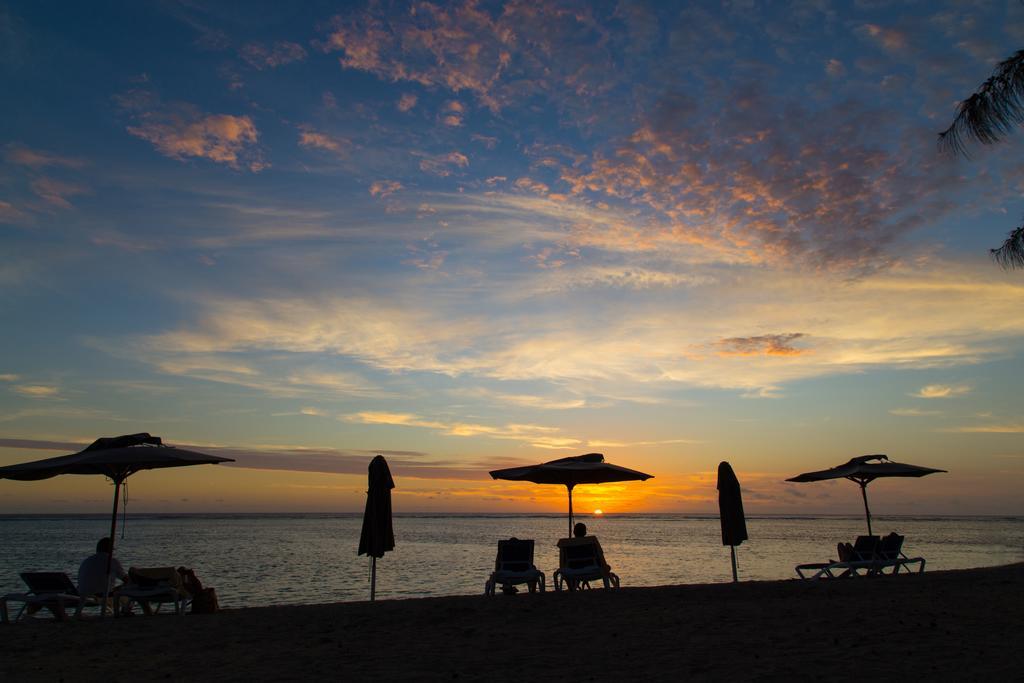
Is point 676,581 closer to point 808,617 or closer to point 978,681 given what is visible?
point 808,617

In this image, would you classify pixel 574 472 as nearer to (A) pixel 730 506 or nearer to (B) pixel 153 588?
(A) pixel 730 506

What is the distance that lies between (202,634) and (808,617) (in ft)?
23.7

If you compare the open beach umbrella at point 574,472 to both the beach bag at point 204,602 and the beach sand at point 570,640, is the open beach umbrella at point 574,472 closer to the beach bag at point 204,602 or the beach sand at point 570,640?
the beach sand at point 570,640

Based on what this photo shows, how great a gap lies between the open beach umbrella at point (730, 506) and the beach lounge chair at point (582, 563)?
2.71 metres

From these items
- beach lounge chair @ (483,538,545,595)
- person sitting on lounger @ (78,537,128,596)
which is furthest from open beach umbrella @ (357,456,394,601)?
person sitting on lounger @ (78,537,128,596)

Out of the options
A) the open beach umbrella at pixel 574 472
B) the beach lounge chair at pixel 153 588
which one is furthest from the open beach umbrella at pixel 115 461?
the open beach umbrella at pixel 574 472

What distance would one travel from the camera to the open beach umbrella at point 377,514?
1167cm

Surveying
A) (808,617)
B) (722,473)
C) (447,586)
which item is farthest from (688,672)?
(447,586)

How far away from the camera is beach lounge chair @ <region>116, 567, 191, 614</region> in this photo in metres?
10.2

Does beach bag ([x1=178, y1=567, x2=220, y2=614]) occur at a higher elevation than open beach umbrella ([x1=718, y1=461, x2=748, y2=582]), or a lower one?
lower

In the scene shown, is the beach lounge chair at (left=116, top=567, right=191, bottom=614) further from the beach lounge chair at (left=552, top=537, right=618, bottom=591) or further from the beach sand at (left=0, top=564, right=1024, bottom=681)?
the beach lounge chair at (left=552, top=537, right=618, bottom=591)

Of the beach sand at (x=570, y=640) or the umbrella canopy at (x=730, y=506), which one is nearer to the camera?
the beach sand at (x=570, y=640)

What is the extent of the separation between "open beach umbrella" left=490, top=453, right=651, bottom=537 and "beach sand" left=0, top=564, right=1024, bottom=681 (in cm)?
252

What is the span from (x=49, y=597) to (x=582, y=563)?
816 cm
